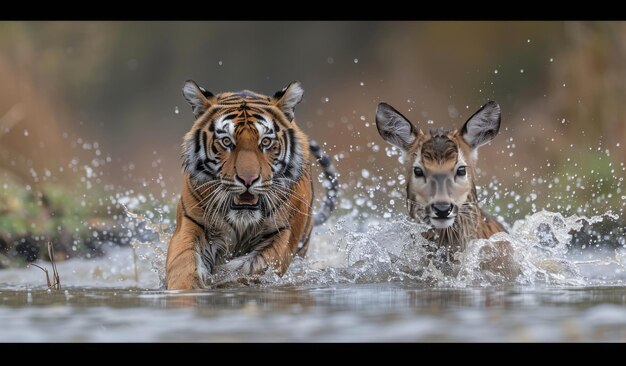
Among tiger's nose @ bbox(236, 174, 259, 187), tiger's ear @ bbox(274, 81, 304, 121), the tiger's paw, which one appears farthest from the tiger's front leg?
tiger's ear @ bbox(274, 81, 304, 121)

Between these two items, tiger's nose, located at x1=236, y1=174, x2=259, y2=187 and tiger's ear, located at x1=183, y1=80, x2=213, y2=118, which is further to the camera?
tiger's ear, located at x1=183, y1=80, x2=213, y2=118

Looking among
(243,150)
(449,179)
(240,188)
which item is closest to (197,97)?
(243,150)

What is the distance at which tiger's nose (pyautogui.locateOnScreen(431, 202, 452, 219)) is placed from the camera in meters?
5.13

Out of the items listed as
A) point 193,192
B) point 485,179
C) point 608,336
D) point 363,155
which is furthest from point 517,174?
point 608,336

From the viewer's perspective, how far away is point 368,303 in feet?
14.6

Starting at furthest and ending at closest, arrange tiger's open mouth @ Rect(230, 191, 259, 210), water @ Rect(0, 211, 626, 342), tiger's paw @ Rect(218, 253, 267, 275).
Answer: tiger's open mouth @ Rect(230, 191, 259, 210), tiger's paw @ Rect(218, 253, 267, 275), water @ Rect(0, 211, 626, 342)

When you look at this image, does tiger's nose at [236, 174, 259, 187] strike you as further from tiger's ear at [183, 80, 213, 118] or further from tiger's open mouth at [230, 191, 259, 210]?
tiger's ear at [183, 80, 213, 118]

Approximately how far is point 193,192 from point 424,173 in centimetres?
115

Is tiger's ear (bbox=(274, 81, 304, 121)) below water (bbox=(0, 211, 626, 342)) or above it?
above

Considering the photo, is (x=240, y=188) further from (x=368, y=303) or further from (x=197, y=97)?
(x=368, y=303)

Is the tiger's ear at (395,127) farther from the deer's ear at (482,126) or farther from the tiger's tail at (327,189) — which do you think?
the tiger's tail at (327,189)

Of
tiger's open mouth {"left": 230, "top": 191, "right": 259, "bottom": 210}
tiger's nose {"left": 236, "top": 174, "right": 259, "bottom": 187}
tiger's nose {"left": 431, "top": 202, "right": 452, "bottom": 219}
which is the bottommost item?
tiger's nose {"left": 431, "top": 202, "right": 452, "bottom": 219}

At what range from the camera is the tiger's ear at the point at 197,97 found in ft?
19.0

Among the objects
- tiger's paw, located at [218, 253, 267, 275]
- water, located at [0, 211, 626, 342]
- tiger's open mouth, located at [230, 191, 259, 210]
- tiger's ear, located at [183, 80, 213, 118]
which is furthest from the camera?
tiger's ear, located at [183, 80, 213, 118]
